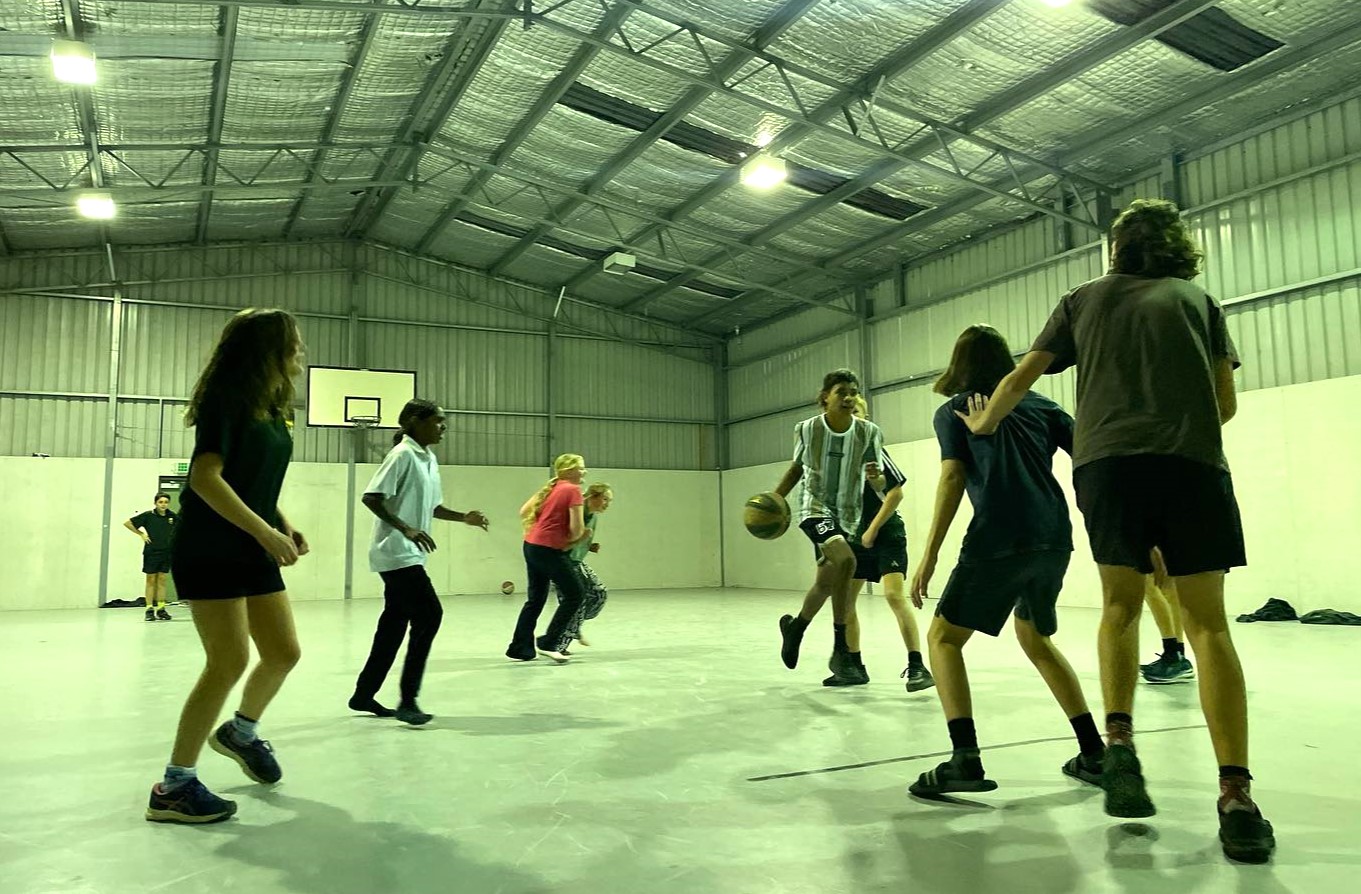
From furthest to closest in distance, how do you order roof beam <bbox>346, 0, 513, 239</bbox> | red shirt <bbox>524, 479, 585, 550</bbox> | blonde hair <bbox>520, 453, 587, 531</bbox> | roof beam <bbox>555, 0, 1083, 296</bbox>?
roof beam <bbox>346, 0, 513, 239</bbox> → roof beam <bbox>555, 0, 1083, 296</bbox> → blonde hair <bbox>520, 453, 587, 531</bbox> → red shirt <bbox>524, 479, 585, 550</bbox>

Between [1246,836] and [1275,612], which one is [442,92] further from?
[1246,836]

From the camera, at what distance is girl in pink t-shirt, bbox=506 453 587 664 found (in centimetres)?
680

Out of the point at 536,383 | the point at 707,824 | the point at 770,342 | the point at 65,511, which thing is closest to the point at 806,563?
the point at 770,342

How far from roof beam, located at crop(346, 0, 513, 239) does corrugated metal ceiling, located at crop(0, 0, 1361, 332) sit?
0.04m

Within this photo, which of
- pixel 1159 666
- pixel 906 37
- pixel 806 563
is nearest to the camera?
pixel 1159 666

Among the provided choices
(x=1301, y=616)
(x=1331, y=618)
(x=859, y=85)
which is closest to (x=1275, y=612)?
(x=1301, y=616)

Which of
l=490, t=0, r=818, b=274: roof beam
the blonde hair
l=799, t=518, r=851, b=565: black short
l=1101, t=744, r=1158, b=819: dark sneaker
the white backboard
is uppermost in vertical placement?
l=490, t=0, r=818, b=274: roof beam

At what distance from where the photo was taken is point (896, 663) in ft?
22.0

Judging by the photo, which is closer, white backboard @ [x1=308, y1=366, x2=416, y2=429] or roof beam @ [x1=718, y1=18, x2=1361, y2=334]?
roof beam @ [x1=718, y1=18, x2=1361, y2=334]

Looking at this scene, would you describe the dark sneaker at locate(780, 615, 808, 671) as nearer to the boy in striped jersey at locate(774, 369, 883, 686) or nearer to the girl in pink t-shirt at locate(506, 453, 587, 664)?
the boy in striped jersey at locate(774, 369, 883, 686)

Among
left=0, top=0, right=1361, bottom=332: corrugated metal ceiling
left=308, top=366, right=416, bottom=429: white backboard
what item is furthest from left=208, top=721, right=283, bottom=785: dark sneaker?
left=308, top=366, right=416, bottom=429: white backboard

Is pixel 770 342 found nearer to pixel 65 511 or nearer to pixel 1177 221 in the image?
pixel 65 511

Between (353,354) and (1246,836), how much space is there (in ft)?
62.7

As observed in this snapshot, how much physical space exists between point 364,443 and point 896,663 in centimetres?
1516
